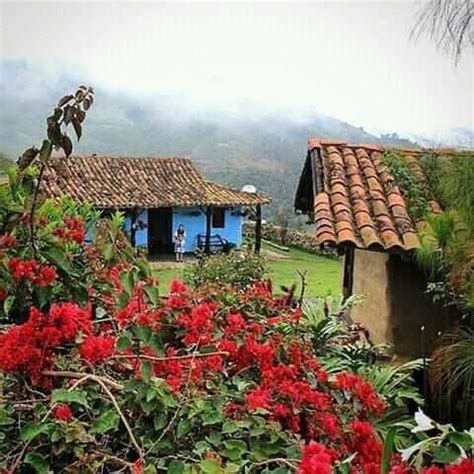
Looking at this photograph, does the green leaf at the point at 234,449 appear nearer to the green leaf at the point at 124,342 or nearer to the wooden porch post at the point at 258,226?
the green leaf at the point at 124,342

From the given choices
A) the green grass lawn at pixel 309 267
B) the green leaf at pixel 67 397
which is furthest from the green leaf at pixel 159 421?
the green grass lawn at pixel 309 267

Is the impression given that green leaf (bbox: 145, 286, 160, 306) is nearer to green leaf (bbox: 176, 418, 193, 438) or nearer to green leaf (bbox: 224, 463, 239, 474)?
green leaf (bbox: 176, 418, 193, 438)

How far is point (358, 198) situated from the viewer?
3184mm

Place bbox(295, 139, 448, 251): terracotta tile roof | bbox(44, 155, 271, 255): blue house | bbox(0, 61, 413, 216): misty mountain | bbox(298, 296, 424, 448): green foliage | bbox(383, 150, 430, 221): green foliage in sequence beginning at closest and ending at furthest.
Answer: bbox(298, 296, 424, 448): green foliage → bbox(295, 139, 448, 251): terracotta tile roof → bbox(383, 150, 430, 221): green foliage → bbox(0, 61, 413, 216): misty mountain → bbox(44, 155, 271, 255): blue house

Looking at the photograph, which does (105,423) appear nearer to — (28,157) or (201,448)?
(201,448)

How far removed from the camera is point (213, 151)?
7.87 meters

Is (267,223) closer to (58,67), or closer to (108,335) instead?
(58,67)

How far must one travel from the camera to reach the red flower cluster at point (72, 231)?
1.19 meters

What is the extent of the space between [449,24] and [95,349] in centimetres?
143

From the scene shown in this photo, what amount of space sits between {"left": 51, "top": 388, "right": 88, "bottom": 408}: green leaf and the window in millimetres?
9974

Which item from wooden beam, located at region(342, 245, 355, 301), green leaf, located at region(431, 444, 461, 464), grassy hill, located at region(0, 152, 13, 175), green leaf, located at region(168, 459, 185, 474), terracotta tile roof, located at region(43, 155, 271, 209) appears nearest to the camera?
green leaf, located at region(431, 444, 461, 464)

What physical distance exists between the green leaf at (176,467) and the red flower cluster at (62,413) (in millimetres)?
157

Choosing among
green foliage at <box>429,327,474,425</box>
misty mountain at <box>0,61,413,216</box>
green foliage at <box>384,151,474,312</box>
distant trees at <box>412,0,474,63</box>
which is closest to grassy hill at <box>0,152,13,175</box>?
distant trees at <box>412,0,474,63</box>

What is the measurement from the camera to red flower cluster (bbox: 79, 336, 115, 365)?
38.6 inches
